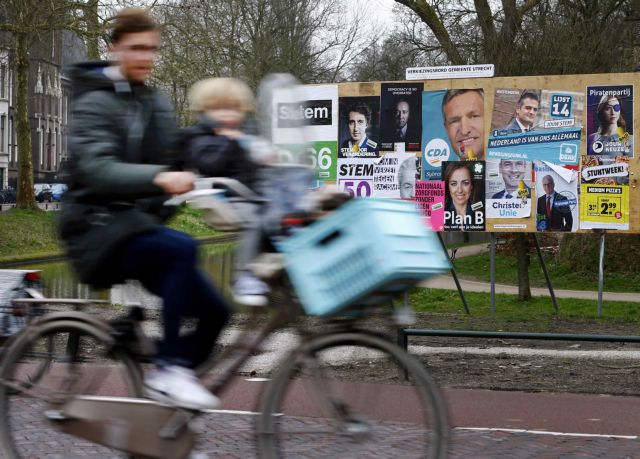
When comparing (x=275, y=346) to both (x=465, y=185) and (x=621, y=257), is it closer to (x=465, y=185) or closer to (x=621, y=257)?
(x=465, y=185)

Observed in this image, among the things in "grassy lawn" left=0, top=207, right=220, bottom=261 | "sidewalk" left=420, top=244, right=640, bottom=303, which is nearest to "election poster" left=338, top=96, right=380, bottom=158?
"sidewalk" left=420, top=244, right=640, bottom=303

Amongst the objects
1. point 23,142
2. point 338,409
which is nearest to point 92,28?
point 23,142

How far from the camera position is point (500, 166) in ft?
48.1

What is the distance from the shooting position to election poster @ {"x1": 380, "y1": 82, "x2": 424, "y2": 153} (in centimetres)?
1477

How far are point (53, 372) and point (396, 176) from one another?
10512 millimetres

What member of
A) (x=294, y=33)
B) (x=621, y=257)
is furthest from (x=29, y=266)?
(x=294, y=33)

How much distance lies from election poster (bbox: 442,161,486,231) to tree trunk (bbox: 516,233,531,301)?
5.47ft

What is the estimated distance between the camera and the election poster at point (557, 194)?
1441cm

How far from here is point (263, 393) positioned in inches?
164

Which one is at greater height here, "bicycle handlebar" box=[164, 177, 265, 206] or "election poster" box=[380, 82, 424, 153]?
"election poster" box=[380, 82, 424, 153]

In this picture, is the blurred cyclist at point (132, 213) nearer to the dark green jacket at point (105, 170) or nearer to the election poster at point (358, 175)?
the dark green jacket at point (105, 170)

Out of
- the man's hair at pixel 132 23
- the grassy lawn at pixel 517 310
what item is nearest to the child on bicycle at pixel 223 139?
the man's hair at pixel 132 23

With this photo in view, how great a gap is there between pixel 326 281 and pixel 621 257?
20.1m

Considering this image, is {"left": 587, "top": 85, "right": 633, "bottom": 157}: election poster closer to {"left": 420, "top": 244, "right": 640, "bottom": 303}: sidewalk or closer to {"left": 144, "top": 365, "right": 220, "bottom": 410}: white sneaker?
{"left": 420, "top": 244, "right": 640, "bottom": 303}: sidewalk
